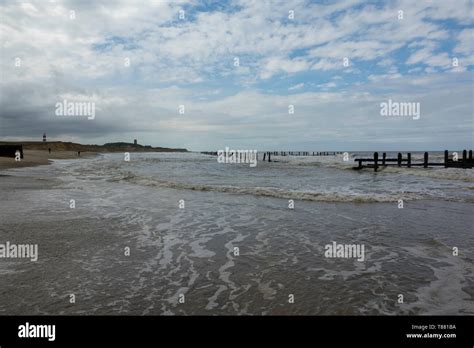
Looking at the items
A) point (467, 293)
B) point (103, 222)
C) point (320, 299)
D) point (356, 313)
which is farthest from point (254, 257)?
point (103, 222)

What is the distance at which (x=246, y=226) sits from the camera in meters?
9.87

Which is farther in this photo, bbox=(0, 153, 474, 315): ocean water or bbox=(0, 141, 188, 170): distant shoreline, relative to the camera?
bbox=(0, 141, 188, 170): distant shoreline

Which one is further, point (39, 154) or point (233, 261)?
point (39, 154)

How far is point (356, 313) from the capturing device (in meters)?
4.23

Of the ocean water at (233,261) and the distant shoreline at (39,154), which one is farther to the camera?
the distant shoreline at (39,154)

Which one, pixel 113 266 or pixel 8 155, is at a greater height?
pixel 8 155

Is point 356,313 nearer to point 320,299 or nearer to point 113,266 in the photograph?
point 320,299
